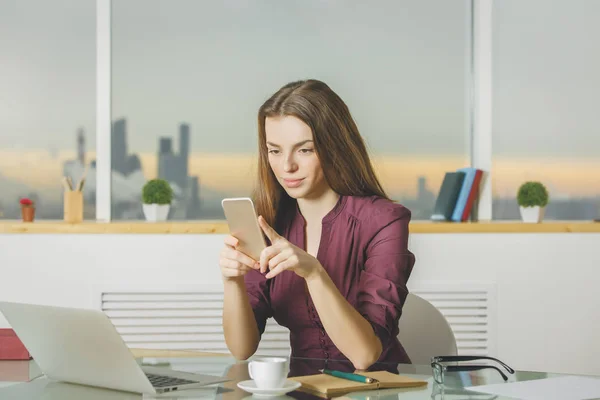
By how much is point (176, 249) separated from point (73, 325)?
1905 millimetres

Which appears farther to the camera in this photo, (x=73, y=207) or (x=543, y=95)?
(x=543, y=95)

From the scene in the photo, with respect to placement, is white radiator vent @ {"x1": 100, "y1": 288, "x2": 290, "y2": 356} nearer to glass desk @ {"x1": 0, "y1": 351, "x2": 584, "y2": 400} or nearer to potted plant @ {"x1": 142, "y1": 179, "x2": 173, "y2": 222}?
potted plant @ {"x1": 142, "y1": 179, "x2": 173, "y2": 222}

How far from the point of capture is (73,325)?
143 cm

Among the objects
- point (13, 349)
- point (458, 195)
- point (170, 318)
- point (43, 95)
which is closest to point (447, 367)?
point (13, 349)

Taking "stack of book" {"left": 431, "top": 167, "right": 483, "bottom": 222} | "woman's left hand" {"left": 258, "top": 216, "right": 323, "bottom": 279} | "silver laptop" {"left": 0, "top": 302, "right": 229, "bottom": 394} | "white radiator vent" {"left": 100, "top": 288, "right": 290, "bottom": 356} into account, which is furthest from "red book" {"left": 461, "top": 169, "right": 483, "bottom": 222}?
"silver laptop" {"left": 0, "top": 302, "right": 229, "bottom": 394}

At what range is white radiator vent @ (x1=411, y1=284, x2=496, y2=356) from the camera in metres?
3.35

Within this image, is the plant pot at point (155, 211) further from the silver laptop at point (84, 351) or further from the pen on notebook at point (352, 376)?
the pen on notebook at point (352, 376)

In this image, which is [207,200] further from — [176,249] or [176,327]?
[176,327]

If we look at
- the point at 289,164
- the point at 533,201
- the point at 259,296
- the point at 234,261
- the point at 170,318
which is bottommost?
the point at 170,318

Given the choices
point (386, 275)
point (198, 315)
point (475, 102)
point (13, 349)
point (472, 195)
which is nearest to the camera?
point (13, 349)

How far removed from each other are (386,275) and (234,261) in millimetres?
373

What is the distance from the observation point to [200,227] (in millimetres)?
3336

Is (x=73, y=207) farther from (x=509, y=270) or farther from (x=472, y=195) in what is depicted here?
(x=509, y=270)

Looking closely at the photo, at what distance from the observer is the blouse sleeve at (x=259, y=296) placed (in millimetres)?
2123
